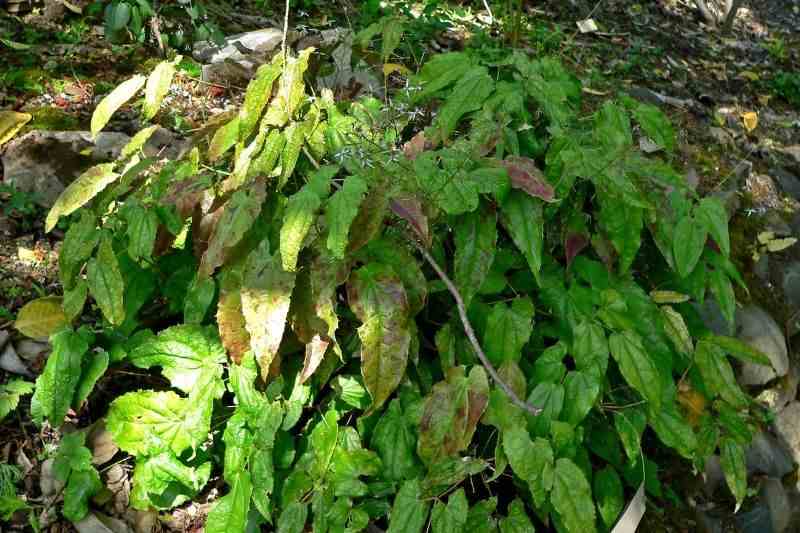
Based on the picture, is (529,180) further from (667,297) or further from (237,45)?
(237,45)

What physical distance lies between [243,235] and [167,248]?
326mm

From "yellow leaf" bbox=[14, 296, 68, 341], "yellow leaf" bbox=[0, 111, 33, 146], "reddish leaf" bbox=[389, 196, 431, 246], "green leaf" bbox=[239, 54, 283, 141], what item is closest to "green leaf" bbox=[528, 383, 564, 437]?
"reddish leaf" bbox=[389, 196, 431, 246]

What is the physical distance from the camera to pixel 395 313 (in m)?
1.60

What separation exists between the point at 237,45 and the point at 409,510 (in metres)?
2.10

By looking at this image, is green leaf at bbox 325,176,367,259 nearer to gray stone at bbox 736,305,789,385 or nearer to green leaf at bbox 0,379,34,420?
green leaf at bbox 0,379,34,420

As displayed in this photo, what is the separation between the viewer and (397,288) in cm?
161

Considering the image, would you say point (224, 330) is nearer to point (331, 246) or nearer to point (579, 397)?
point (331, 246)

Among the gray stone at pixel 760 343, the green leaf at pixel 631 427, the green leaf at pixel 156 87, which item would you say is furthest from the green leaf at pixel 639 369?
the gray stone at pixel 760 343

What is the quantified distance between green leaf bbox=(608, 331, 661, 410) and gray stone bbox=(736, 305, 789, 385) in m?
1.50

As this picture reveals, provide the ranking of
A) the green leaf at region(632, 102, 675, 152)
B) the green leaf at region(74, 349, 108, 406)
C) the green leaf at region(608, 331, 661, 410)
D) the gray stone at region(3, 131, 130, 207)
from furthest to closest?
the gray stone at region(3, 131, 130, 207) → the green leaf at region(632, 102, 675, 152) → the green leaf at region(74, 349, 108, 406) → the green leaf at region(608, 331, 661, 410)

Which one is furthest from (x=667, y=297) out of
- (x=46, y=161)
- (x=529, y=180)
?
(x=46, y=161)

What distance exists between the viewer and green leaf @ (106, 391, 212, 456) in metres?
1.75

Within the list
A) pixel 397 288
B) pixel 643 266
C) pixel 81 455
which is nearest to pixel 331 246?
pixel 397 288

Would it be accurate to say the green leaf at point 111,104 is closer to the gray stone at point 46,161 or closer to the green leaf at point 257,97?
the green leaf at point 257,97
